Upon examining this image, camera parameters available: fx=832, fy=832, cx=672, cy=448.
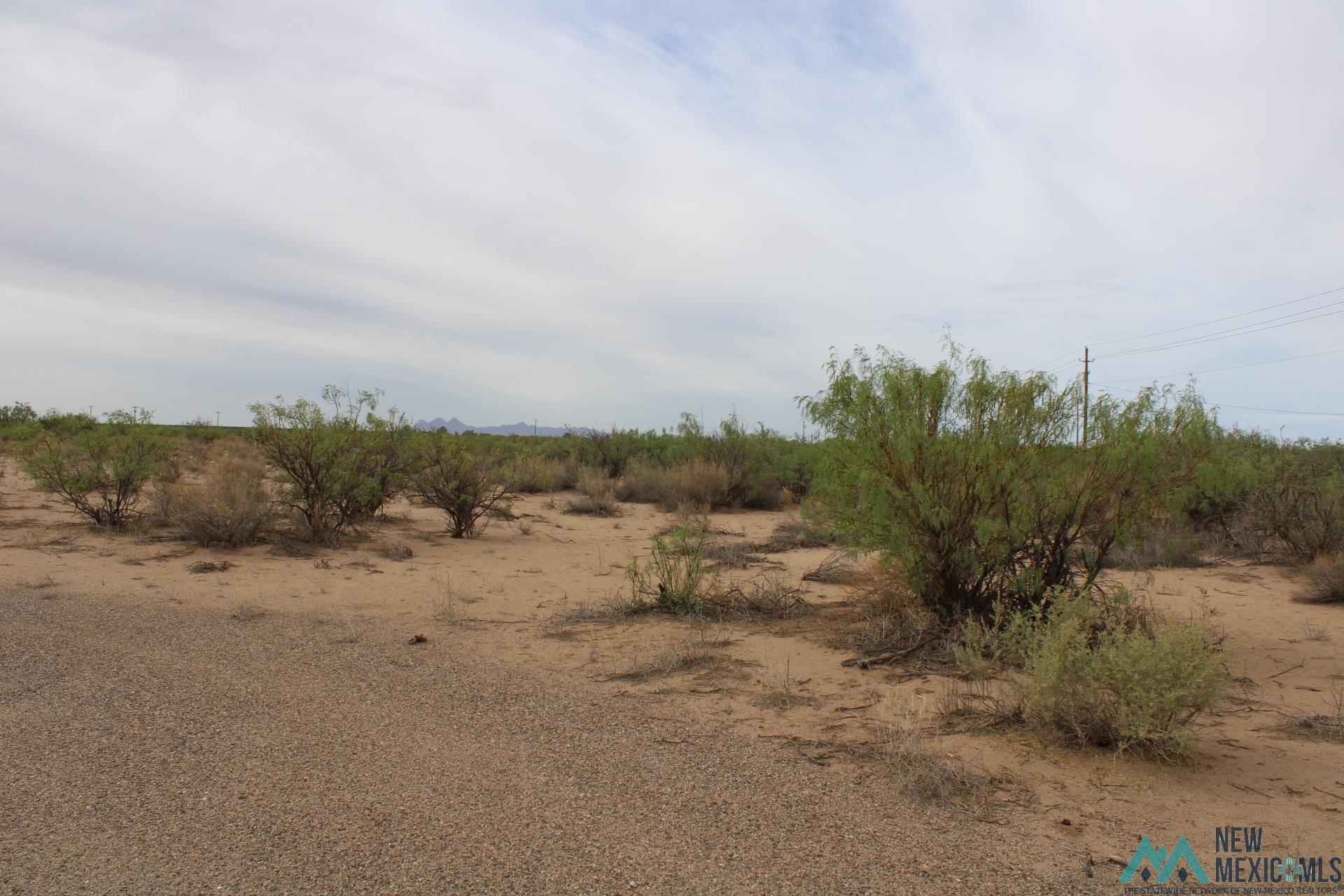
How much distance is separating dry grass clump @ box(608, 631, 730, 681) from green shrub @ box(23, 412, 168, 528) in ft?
39.1

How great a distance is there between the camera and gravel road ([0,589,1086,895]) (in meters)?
3.57

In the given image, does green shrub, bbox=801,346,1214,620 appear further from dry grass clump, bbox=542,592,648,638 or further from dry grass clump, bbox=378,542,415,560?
dry grass clump, bbox=378,542,415,560

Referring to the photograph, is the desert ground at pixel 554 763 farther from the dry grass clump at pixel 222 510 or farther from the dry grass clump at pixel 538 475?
the dry grass clump at pixel 538 475

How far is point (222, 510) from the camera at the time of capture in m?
13.2

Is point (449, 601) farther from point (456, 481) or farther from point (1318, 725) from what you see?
point (1318, 725)

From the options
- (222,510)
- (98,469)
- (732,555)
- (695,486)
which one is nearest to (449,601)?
(732,555)

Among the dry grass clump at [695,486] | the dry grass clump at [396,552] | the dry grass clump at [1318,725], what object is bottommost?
the dry grass clump at [1318,725]

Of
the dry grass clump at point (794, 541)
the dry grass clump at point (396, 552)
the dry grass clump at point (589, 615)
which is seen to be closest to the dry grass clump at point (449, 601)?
the dry grass clump at point (589, 615)

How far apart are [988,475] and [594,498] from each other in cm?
1466

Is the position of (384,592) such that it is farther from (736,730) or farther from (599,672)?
(736,730)

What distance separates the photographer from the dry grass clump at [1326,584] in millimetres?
10070

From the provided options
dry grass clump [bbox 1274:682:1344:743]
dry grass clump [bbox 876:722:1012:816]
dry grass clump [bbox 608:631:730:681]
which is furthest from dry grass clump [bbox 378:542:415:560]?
dry grass clump [bbox 1274:682:1344:743]

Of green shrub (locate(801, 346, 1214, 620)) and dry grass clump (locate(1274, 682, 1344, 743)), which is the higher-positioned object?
green shrub (locate(801, 346, 1214, 620))

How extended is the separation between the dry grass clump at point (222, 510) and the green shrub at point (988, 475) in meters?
9.91
